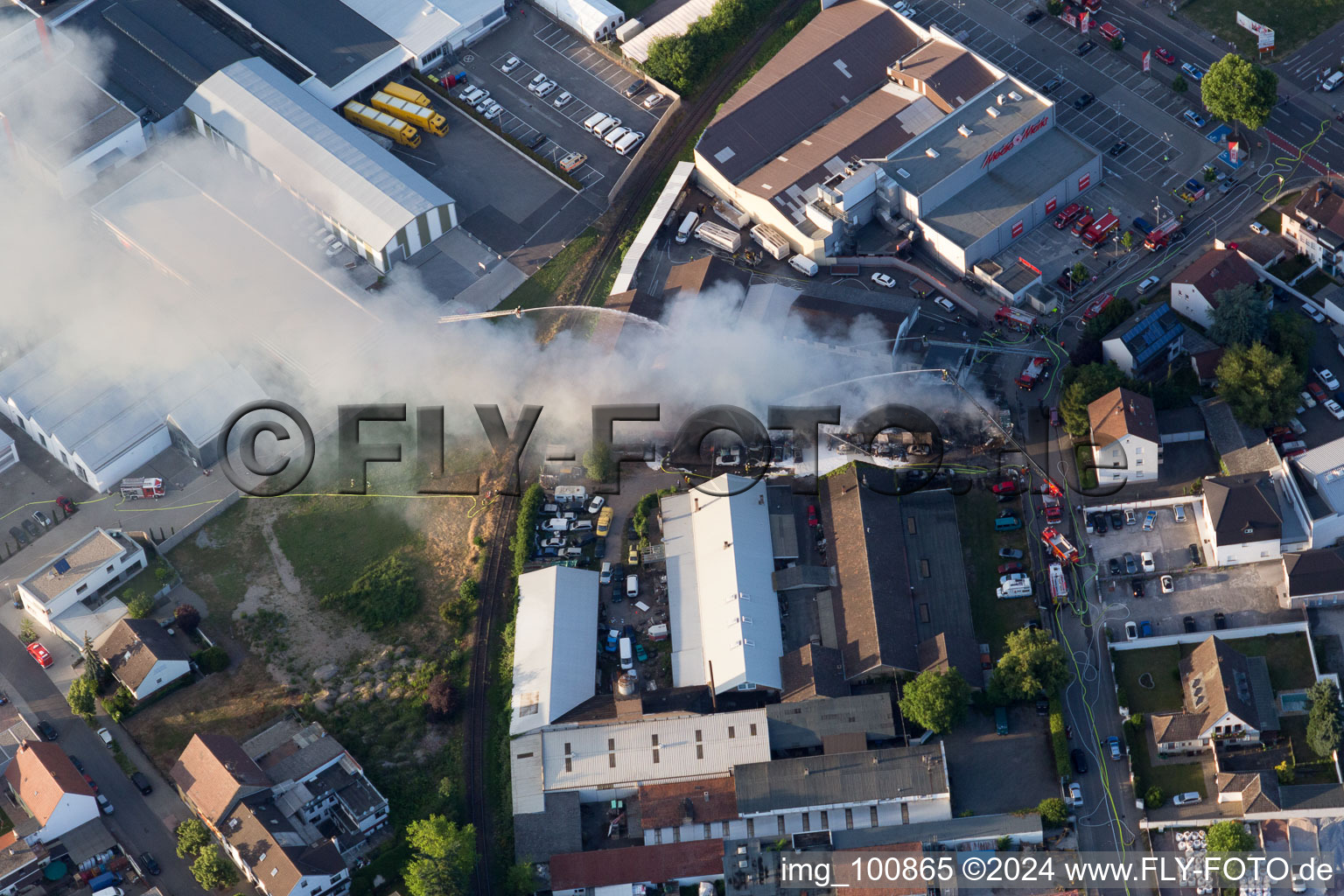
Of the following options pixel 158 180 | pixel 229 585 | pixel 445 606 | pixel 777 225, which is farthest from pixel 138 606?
pixel 777 225

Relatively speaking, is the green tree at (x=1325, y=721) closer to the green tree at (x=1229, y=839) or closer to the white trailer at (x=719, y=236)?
the green tree at (x=1229, y=839)

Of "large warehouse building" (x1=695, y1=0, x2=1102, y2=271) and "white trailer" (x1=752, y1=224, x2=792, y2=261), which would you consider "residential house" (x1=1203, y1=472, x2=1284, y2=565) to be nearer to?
"large warehouse building" (x1=695, y1=0, x2=1102, y2=271)

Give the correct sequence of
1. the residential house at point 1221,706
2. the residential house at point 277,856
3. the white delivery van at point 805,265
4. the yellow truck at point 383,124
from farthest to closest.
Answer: the yellow truck at point 383,124 < the white delivery van at point 805,265 < the residential house at point 1221,706 < the residential house at point 277,856

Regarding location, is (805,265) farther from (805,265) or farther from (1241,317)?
(1241,317)

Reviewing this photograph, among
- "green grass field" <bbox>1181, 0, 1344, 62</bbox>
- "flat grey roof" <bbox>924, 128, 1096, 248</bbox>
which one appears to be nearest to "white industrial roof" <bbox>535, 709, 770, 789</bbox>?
"flat grey roof" <bbox>924, 128, 1096, 248</bbox>

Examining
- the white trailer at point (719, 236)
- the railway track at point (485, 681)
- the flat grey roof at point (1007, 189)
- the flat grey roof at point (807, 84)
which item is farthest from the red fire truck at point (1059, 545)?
the flat grey roof at point (807, 84)

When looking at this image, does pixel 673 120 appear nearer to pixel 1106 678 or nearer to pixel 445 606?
A: pixel 445 606

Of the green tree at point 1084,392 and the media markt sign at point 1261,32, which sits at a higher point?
the media markt sign at point 1261,32
